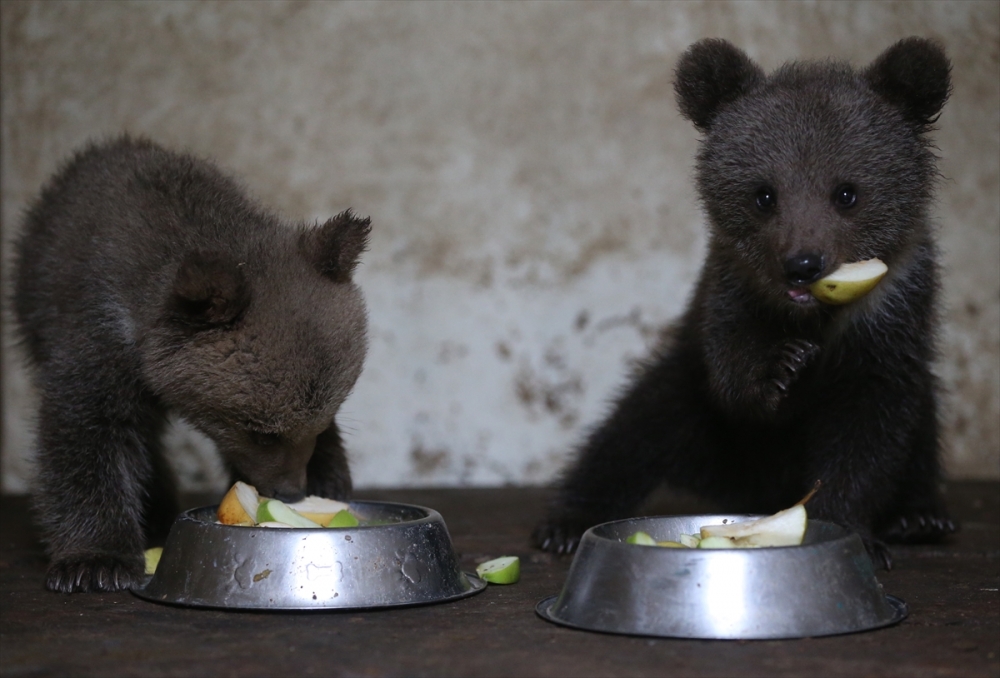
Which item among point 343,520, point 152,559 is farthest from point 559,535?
point 152,559

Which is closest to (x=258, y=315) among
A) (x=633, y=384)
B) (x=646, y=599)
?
(x=646, y=599)

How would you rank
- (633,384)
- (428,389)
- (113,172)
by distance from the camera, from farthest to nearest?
(428,389) < (633,384) < (113,172)

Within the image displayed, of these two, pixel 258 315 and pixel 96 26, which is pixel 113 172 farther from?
pixel 96 26

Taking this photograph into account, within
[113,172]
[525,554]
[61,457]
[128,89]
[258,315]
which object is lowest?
[525,554]

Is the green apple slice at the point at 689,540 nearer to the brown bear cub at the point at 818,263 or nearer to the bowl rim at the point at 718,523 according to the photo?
the bowl rim at the point at 718,523

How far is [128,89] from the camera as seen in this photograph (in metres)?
7.13

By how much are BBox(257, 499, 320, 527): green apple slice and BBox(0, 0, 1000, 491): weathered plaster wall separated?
303 centimetres

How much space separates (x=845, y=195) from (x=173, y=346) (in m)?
2.48

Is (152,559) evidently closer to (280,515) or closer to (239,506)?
(239,506)

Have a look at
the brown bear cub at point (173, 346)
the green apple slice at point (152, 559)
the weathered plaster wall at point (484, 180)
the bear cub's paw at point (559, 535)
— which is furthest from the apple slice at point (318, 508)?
the weathered plaster wall at point (484, 180)

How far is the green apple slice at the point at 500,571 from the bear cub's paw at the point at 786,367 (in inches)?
45.2

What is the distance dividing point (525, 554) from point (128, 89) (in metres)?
3.91

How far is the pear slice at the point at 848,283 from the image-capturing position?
13.6 feet

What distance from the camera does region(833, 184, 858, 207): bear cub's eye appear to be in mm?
4344
